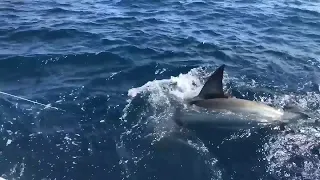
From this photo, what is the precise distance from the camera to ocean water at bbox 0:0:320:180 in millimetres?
7746

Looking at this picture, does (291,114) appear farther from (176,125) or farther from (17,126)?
(17,126)

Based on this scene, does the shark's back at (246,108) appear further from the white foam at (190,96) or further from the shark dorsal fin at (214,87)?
the white foam at (190,96)

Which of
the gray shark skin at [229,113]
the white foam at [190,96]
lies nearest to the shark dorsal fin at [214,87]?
the gray shark skin at [229,113]

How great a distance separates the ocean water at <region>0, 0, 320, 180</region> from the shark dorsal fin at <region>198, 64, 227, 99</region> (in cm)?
80

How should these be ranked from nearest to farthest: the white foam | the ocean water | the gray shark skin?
the ocean water < the white foam < the gray shark skin

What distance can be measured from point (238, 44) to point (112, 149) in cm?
777

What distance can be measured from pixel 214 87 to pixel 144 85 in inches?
90.1

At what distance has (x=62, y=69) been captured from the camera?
11625 millimetres

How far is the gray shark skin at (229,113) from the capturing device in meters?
8.91

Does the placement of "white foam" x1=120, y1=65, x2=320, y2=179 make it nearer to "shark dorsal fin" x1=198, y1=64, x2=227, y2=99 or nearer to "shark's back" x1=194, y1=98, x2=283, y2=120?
"shark's back" x1=194, y1=98, x2=283, y2=120

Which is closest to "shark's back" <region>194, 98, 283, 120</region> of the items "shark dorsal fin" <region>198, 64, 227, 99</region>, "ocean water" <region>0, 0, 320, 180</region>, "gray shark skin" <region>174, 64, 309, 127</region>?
"gray shark skin" <region>174, 64, 309, 127</region>

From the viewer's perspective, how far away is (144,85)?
10.6 metres

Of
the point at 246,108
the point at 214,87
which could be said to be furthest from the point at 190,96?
the point at 246,108

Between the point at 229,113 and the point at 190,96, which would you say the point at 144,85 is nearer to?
the point at 190,96
